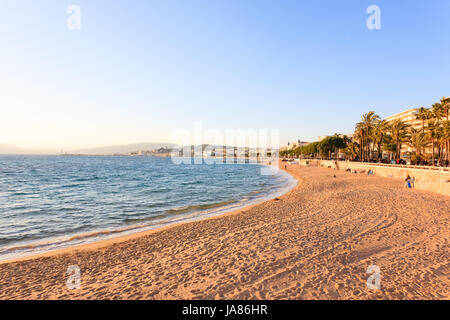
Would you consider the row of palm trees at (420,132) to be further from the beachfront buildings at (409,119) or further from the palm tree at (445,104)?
the beachfront buildings at (409,119)

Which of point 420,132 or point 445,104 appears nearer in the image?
point 445,104

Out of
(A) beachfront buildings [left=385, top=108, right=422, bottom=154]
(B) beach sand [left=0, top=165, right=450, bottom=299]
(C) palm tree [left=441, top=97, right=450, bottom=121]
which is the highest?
(A) beachfront buildings [left=385, top=108, right=422, bottom=154]

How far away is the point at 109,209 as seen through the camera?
1777 centimetres

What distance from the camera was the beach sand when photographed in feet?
18.9

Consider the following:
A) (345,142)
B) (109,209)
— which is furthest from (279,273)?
(345,142)

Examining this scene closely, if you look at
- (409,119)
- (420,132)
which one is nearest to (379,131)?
(420,132)

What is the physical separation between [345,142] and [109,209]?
8855cm

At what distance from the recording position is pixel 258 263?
7.32 m

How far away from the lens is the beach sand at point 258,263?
5.77m

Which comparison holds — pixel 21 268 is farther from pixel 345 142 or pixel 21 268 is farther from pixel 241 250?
pixel 345 142

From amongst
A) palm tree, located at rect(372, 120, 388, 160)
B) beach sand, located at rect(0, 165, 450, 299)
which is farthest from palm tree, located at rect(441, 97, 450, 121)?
beach sand, located at rect(0, 165, 450, 299)

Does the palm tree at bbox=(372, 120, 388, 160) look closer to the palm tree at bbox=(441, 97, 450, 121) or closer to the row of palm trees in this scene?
the row of palm trees

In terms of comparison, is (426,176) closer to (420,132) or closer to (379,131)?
(420,132)

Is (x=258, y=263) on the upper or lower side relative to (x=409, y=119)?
lower
